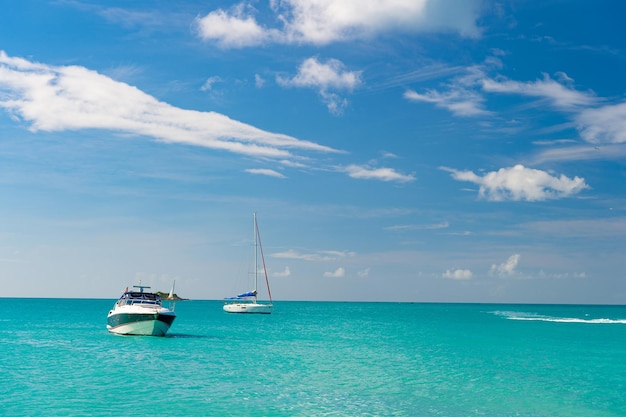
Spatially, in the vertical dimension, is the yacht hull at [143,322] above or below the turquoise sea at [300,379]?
above

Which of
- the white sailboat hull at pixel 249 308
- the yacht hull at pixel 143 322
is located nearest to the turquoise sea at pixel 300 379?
the yacht hull at pixel 143 322

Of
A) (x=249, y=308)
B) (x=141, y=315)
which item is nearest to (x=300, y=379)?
(x=141, y=315)

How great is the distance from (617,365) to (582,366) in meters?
4.05

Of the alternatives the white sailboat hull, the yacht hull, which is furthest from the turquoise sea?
the white sailboat hull

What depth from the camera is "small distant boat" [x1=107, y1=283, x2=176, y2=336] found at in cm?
5909

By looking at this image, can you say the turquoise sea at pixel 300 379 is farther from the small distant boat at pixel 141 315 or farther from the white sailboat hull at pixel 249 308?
the white sailboat hull at pixel 249 308

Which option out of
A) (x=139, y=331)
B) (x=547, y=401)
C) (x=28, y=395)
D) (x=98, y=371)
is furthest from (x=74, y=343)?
(x=547, y=401)

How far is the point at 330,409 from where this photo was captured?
28.4m

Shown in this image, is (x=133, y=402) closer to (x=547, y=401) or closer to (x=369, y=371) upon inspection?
(x=369, y=371)

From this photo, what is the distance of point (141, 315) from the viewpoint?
5897cm

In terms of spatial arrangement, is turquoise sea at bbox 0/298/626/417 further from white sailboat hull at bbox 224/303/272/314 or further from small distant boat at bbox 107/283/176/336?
white sailboat hull at bbox 224/303/272/314

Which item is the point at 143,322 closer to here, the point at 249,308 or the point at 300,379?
the point at 300,379

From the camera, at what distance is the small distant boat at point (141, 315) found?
2327 inches

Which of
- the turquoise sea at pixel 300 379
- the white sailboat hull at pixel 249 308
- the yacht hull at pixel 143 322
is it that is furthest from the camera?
the white sailboat hull at pixel 249 308
